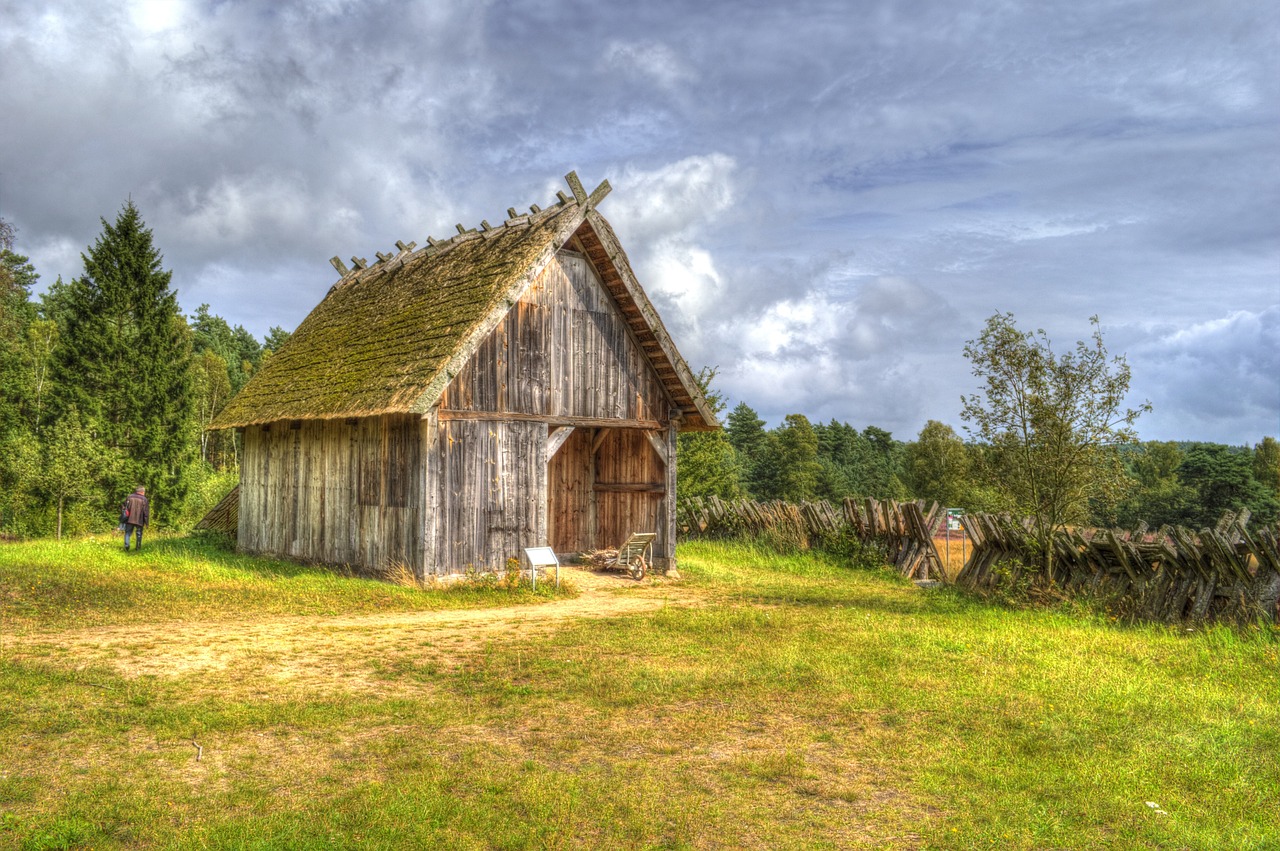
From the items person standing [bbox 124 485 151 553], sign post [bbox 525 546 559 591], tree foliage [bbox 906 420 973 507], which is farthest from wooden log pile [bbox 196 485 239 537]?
tree foliage [bbox 906 420 973 507]

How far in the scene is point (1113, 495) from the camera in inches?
511

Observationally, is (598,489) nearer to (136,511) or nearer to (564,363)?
(564,363)

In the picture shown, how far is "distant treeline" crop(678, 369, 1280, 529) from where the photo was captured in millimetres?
36312

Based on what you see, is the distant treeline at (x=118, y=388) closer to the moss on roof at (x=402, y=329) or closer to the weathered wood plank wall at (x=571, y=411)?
the moss on roof at (x=402, y=329)

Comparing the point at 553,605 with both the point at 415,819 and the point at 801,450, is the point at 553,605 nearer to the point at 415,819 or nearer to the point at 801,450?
the point at 415,819

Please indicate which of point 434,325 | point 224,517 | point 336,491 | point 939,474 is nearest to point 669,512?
point 434,325

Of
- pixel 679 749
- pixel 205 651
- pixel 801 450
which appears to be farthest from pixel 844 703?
pixel 801 450

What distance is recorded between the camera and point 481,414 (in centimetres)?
1575

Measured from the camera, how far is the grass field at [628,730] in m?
5.18

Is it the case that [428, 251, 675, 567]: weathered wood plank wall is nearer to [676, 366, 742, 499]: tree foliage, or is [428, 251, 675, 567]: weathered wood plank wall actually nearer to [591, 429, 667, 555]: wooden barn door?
[591, 429, 667, 555]: wooden barn door

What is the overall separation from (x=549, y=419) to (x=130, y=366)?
26545 millimetres

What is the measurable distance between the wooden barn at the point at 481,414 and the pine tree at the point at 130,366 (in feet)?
60.4

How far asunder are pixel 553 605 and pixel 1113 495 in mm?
8246

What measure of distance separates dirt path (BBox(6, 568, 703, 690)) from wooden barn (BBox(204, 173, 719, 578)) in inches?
115
